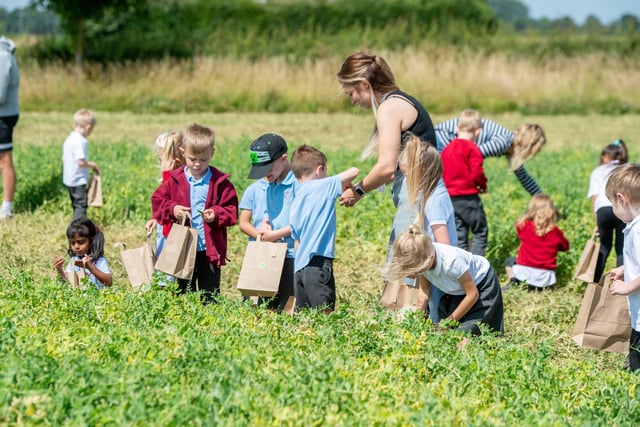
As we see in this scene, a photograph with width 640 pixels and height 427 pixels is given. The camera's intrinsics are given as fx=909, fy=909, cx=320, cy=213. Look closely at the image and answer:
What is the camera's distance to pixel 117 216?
10195 millimetres

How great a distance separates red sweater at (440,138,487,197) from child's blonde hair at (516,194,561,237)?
602mm

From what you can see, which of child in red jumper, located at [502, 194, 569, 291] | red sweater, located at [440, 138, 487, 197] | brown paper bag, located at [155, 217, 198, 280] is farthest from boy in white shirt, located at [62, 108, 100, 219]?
child in red jumper, located at [502, 194, 569, 291]

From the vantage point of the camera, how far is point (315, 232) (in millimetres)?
6328

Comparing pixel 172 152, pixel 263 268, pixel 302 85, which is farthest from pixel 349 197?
pixel 302 85

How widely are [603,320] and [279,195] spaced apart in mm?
2472

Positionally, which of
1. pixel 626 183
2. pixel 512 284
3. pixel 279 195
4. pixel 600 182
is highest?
pixel 626 183

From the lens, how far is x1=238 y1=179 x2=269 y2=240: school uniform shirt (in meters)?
6.88

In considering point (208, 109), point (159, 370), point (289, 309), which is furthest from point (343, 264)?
point (208, 109)

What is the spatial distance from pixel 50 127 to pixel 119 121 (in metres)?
1.92

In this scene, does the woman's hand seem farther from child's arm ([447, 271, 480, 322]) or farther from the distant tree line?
the distant tree line

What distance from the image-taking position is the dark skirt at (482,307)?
6172 mm

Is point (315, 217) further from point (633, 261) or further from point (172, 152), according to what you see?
point (633, 261)

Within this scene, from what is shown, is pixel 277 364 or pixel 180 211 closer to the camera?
pixel 277 364

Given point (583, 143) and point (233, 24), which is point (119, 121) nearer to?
point (583, 143)
